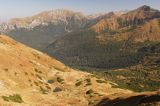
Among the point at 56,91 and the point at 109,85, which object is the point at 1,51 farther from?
the point at 109,85

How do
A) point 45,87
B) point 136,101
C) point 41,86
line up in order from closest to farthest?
1. point 136,101
2. point 41,86
3. point 45,87

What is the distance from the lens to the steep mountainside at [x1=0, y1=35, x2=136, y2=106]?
59469 mm

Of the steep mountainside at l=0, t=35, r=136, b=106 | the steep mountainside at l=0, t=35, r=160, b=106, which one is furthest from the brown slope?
the steep mountainside at l=0, t=35, r=136, b=106

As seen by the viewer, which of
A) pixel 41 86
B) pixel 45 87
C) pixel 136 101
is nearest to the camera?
→ pixel 136 101

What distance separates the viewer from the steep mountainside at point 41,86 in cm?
5947

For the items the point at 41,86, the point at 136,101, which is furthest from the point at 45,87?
the point at 136,101

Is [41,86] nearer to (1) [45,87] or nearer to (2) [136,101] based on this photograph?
(1) [45,87]

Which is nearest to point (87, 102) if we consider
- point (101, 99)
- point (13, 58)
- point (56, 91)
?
point (101, 99)

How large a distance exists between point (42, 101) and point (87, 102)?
7.93 metres

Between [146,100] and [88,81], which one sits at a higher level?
[146,100]

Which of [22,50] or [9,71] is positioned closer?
[9,71]

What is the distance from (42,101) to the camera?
6006cm

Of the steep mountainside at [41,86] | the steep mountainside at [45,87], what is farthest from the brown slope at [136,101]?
the steep mountainside at [41,86]

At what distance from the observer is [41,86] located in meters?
73.2
